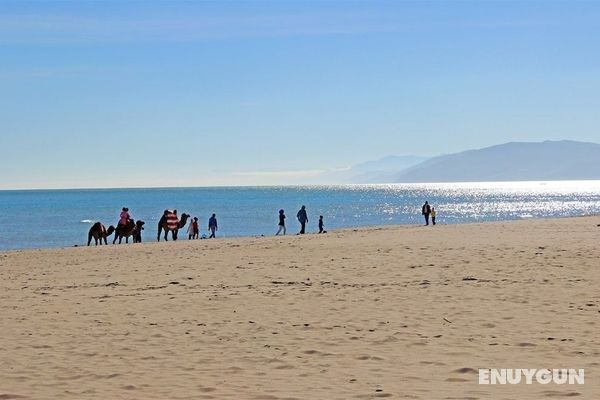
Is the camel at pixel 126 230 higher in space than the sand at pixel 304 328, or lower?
higher

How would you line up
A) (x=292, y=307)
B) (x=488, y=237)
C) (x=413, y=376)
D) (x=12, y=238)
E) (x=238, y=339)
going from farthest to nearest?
(x=12, y=238), (x=488, y=237), (x=292, y=307), (x=238, y=339), (x=413, y=376)

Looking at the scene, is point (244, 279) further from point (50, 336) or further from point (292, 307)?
point (50, 336)

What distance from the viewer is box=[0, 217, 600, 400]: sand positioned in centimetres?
798

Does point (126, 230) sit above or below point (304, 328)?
above

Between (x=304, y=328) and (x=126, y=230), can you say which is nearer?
(x=304, y=328)

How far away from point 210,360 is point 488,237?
21.8 metres

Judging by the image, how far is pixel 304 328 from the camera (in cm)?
1098

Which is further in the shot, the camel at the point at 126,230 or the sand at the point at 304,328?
the camel at the point at 126,230

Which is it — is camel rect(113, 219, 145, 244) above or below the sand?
above

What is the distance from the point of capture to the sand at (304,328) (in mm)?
7977

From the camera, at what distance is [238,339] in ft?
34.1

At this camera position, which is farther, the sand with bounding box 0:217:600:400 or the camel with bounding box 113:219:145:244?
the camel with bounding box 113:219:145:244

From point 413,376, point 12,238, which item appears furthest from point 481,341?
point 12,238

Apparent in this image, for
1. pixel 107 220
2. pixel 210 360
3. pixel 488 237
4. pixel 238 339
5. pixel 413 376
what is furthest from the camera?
pixel 107 220
